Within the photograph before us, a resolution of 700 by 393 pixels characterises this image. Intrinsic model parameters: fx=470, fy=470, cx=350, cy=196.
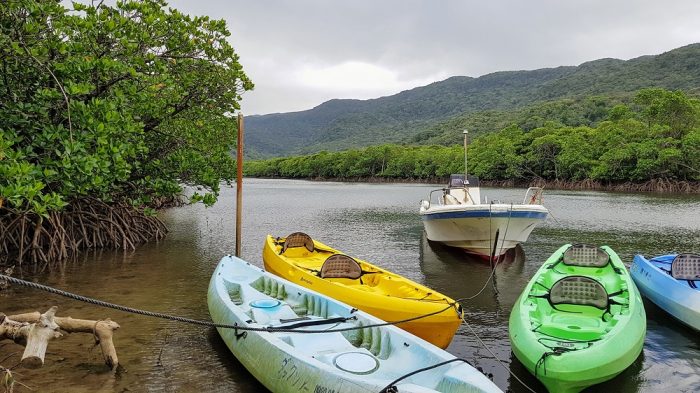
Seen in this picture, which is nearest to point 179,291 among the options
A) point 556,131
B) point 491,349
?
point 491,349

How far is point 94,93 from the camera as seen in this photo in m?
13.0

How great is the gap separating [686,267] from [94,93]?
15.8 meters

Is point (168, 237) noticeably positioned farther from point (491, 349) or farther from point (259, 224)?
point (491, 349)

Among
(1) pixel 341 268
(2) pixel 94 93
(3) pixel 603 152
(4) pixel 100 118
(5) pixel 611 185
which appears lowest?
(1) pixel 341 268

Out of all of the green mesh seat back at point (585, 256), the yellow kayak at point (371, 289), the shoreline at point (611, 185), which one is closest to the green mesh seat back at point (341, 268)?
the yellow kayak at point (371, 289)

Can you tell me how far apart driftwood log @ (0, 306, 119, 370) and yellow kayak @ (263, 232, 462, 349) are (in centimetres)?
423

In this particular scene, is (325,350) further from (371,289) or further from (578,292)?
(578,292)

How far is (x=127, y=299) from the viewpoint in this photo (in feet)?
38.1

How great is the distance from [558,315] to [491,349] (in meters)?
1.39

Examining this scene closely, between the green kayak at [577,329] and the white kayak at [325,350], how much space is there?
1691 mm

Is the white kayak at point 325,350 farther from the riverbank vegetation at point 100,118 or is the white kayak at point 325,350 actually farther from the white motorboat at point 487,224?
the white motorboat at point 487,224

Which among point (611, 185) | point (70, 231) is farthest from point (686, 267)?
point (611, 185)

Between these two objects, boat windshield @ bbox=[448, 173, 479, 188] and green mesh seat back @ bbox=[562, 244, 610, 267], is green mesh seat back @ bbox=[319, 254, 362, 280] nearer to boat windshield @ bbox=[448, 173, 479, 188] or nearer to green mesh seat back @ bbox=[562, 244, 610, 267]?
green mesh seat back @ bbox=[562, 244, 610, 267]

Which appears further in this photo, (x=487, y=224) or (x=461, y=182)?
(x=461, y=182)
